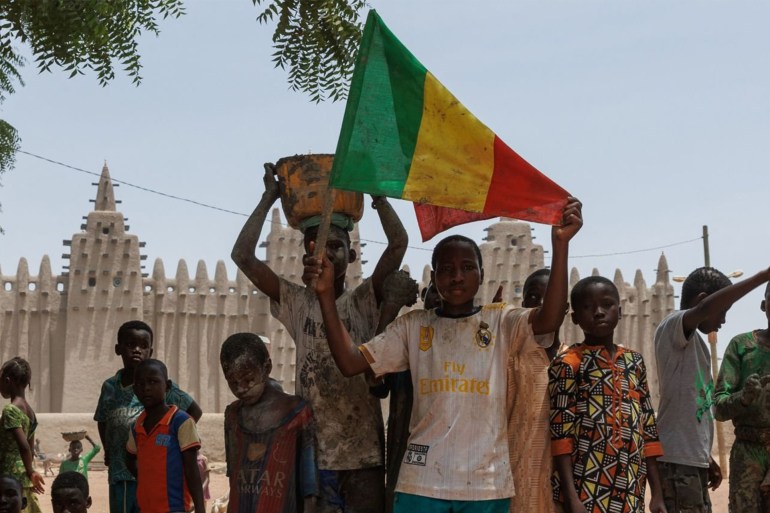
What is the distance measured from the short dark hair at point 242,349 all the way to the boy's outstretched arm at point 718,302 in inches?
79.4

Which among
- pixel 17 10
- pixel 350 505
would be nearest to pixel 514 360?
pixel 350 505

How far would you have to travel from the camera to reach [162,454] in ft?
17.6

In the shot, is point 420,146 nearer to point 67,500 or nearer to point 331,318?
point 331,318

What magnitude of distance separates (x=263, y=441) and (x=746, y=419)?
7.65 feet

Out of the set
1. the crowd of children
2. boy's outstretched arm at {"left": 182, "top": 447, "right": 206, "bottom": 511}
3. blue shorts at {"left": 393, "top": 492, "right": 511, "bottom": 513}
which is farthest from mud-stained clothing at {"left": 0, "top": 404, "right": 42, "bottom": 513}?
blue shorts at {"left": 393, "top": 492, "right": 511, "bottom": 513}

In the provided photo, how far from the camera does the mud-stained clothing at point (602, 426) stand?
466 cm

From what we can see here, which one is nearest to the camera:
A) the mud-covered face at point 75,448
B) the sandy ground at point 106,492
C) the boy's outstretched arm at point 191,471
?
the boy's outstretched arm at point 191,471

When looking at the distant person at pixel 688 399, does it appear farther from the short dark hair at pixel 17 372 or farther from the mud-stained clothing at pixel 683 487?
the short dark hair at pixel 17 372

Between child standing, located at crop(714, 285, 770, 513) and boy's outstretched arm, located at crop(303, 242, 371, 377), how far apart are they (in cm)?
202

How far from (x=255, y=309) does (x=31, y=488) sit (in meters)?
25.7

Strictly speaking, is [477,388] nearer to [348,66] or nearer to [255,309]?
[348,66]

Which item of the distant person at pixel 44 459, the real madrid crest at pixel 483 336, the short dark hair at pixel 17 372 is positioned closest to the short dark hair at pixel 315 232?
the real madrid crest at pixel 483 336

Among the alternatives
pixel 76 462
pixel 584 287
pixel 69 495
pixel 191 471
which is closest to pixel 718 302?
pixel 584 287

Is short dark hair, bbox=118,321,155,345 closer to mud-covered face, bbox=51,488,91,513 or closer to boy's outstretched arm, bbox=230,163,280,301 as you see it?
mud-covered face, bbox=51,488,91,513
